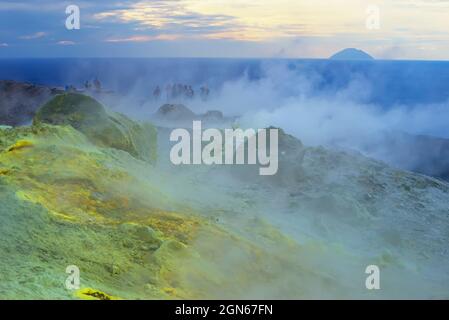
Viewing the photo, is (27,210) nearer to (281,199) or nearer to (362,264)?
(362,264)

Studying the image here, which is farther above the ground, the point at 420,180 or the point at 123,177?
the point at 420,180

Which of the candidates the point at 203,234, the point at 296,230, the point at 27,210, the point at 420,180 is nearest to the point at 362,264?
the point at 296,230

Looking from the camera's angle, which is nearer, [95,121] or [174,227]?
[174,227]

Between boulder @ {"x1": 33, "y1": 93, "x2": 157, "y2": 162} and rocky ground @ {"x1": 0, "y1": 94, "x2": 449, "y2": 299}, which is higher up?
boulder @ {"x1": 33, "y1": 93, "x2": 157, "y2": 162}

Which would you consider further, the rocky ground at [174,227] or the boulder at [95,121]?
the boulder at [95,121]

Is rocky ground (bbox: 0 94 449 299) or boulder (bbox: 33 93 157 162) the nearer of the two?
rocky ground (bbox: 0 94 449 299)

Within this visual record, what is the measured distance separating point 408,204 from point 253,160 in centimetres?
681

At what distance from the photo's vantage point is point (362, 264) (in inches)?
568

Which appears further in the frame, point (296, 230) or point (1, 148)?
point (296, 230)

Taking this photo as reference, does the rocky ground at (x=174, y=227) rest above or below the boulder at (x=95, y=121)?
below

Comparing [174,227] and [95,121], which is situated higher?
[95,121]

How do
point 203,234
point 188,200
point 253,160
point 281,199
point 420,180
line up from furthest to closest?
point 420,180, point 253,160, point 281,199, point 188,200, point 203,234
